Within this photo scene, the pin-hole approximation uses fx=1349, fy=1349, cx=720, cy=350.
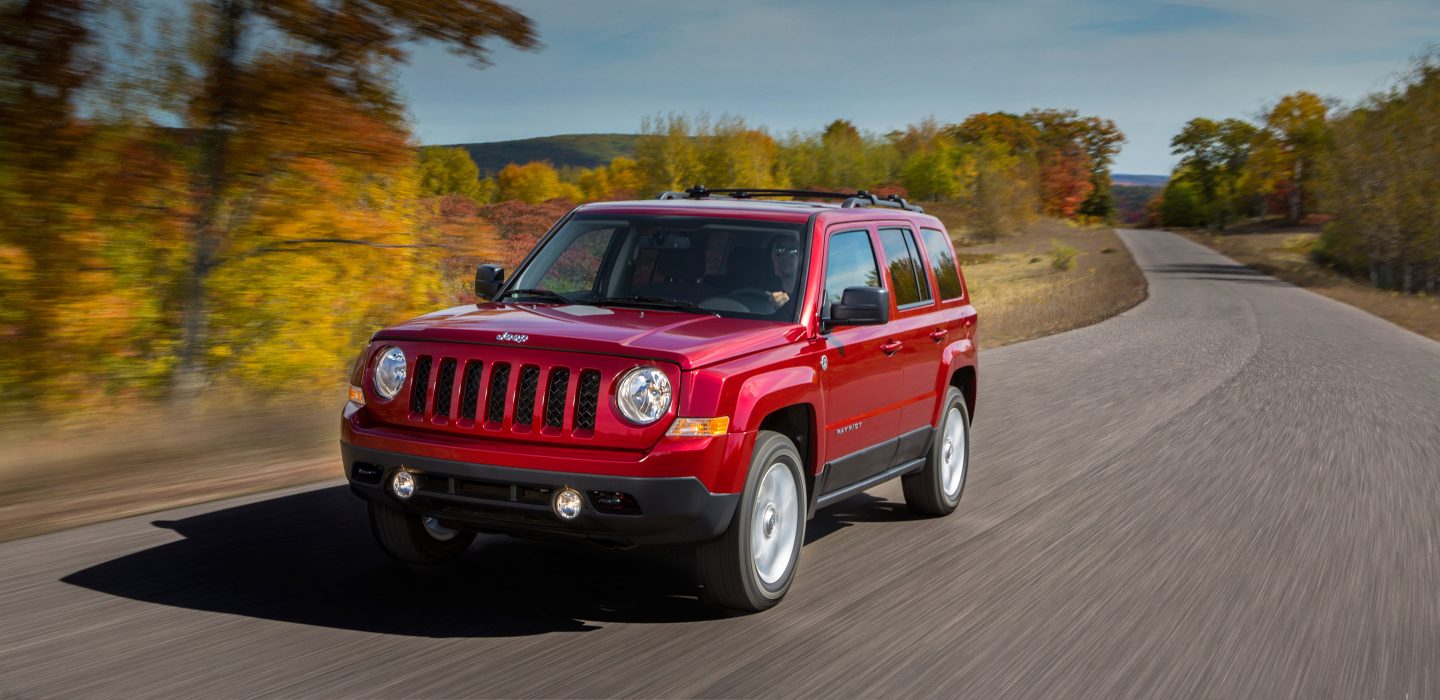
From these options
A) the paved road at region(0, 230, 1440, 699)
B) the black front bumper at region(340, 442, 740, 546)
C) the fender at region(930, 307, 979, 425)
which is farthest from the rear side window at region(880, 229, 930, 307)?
the black front bumper at region(340, 442, 740, 546)

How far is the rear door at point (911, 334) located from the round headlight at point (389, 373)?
2651 millimetres

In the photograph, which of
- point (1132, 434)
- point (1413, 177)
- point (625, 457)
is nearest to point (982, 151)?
point (1413, 177)

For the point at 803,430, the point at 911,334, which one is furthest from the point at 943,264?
the point at 803,430

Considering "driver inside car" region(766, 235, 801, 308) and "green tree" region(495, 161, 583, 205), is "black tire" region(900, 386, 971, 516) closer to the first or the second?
"driver inside car" region(766, 235, 801, 308)

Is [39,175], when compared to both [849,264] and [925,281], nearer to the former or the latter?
[849,264]

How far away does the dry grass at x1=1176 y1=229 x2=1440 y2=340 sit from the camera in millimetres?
35438

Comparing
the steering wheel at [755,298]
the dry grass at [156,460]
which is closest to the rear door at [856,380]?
the steering wheel at [755,298]

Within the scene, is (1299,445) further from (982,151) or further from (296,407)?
(982,151)

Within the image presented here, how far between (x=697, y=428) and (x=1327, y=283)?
51787 millimetres

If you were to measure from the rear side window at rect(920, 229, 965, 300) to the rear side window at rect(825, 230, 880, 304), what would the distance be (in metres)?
0.93

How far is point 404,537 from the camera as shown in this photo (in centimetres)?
608

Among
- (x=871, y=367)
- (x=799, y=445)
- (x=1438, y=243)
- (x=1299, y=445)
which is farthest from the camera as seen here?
(x=1438, y=243)

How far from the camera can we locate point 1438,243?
52.6 m

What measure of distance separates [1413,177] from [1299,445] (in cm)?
4806
